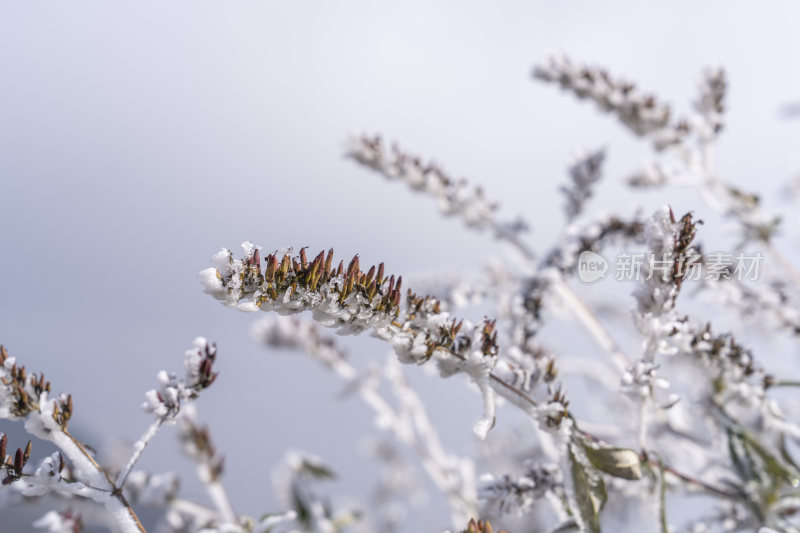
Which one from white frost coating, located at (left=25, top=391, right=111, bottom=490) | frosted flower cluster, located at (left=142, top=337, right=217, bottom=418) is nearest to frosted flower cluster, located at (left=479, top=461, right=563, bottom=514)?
frosted flower cluster, located at (left=142, top=337, right=217, bottom=418)

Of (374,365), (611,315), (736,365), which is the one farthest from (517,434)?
(736,365)

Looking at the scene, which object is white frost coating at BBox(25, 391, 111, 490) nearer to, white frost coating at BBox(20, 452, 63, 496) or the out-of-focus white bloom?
white frost coating at BBox(20, 452, 63, 496)

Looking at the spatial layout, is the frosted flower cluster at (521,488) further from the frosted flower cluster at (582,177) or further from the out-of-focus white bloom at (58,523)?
the frosted flower cluster at (582,177)

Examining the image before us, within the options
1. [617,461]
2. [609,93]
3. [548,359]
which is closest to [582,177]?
[609,93]

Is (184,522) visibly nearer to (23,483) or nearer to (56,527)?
(56,527)

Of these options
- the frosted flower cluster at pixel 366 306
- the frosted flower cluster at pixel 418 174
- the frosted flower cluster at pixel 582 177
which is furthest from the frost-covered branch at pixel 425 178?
the frosted flower cluster at pixel 366 306

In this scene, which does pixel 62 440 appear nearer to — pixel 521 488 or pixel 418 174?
pixel 521 488
